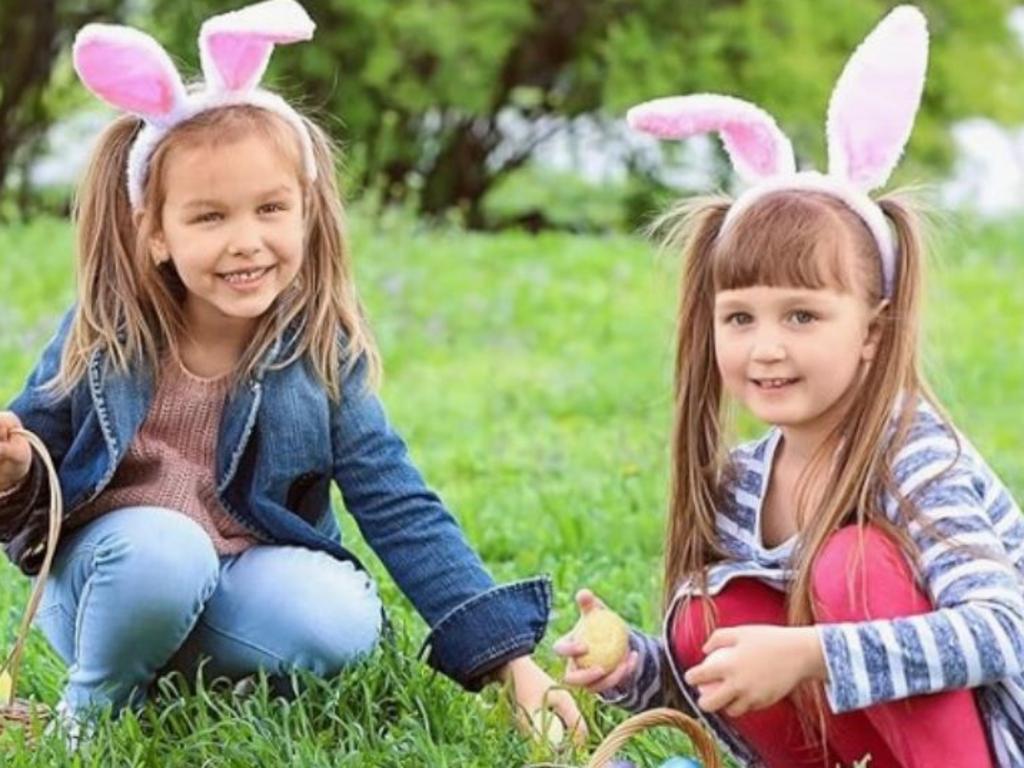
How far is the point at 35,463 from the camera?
3.16 m

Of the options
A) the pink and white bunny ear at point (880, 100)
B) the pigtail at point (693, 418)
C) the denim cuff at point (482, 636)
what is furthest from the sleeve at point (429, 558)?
the pink and white bunny ear at point (880, 100)

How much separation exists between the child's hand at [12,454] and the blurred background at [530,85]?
21.8 feet

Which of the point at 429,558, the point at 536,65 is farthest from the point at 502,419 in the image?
the point at 536,65

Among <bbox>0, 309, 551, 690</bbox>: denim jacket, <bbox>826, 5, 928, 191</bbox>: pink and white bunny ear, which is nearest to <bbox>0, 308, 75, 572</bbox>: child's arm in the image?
<bbox>0, 309, 551, 690</bbox>: denim jacket

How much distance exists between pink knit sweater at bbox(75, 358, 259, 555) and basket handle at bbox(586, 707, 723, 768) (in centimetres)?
82

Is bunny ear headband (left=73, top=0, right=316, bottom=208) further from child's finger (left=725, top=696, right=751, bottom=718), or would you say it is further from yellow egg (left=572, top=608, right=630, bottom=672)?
child's finger (left=725, top=696, right=751, bottom=718)

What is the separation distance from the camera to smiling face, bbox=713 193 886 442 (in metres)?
2.80

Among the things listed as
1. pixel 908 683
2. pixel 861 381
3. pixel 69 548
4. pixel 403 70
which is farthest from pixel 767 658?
pixel 403 70

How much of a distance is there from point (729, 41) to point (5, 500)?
7.77 m

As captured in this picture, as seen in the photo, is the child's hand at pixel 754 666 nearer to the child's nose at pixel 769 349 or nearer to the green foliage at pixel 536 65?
the child's nose at pixel 769 349

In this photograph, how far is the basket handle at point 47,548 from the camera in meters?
2.91

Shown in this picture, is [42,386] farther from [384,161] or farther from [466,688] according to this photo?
[384,161]

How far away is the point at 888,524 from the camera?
2.75 m

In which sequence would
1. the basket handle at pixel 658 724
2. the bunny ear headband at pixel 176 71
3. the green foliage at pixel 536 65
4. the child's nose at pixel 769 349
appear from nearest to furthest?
the basket handle at pixel 658 724 < the child's nose at pixel 769 349 < the bunny ear headband at pixel 176 71 < the green foliage at pixel 536 65
